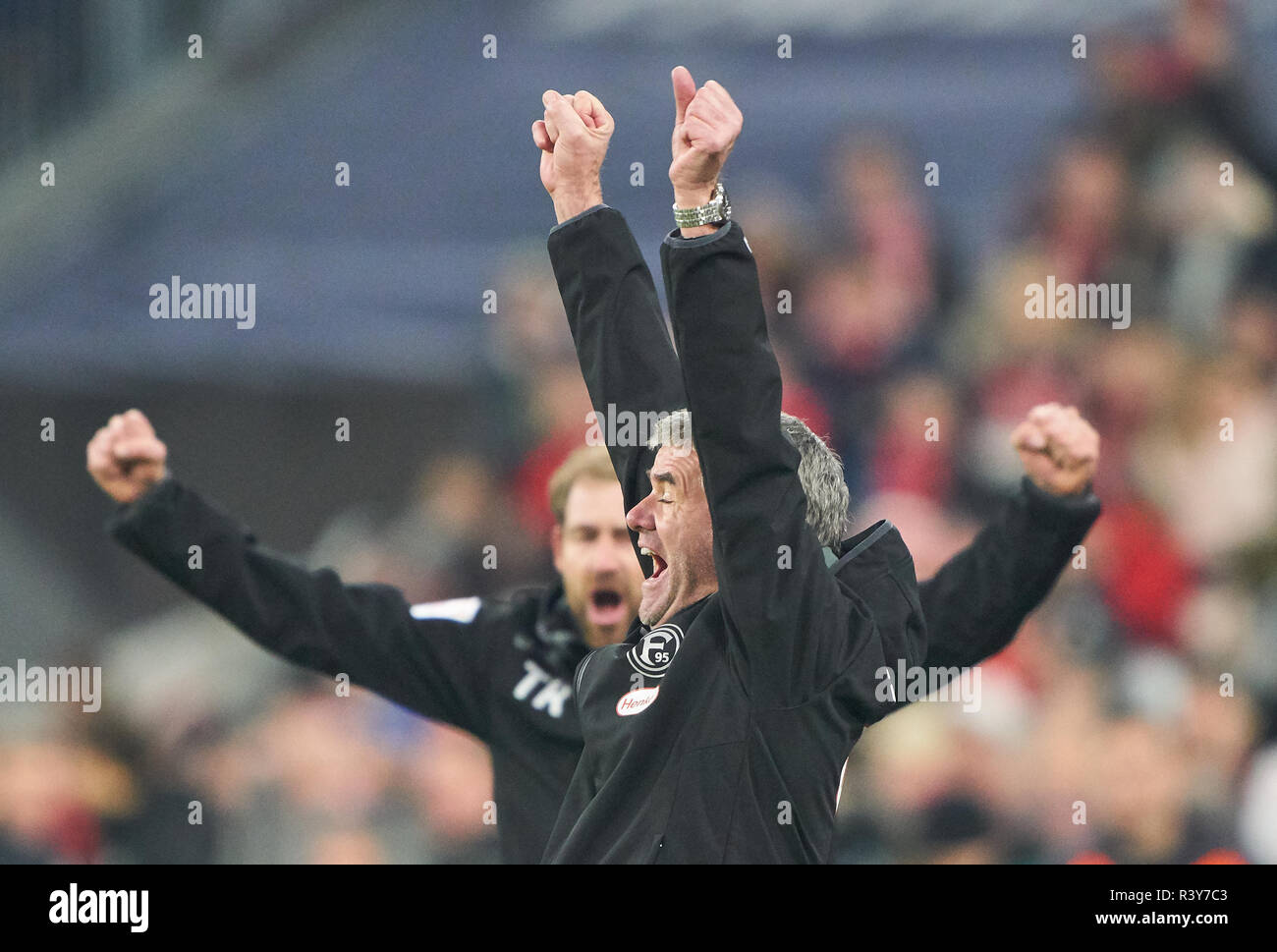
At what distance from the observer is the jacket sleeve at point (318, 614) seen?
3.10 meters

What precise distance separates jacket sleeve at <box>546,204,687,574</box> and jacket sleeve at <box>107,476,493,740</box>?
59 centimetres

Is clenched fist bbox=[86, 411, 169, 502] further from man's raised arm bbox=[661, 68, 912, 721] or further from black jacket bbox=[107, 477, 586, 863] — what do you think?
man's raised arm bbox=[661, 68, 912, 721]

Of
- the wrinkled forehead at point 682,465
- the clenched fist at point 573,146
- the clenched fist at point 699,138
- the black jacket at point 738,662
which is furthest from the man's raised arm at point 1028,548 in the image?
the clenched fist at point 699,138

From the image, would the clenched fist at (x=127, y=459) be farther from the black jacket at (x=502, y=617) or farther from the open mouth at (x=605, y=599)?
the open mouth at (x=605, y=599)

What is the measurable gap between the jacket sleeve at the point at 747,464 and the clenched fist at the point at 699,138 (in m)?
0.06

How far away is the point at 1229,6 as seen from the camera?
6.52m

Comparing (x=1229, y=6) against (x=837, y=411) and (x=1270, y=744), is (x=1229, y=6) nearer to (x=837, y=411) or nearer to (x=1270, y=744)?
(x=837, y=411)

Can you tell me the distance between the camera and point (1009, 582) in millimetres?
2969

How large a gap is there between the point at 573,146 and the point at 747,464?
67 cm

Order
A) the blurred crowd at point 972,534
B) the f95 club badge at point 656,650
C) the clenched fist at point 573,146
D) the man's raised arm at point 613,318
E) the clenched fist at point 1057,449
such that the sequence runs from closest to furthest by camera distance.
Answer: the f95 club badge at point 656,650
the clenched fist at point 573,146
the man's raised arm at point 613,318
the clenched fist at point 1057,449
the blurred crowd at point 972,534

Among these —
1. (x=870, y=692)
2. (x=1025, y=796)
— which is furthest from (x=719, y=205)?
(x=1025, y=796)

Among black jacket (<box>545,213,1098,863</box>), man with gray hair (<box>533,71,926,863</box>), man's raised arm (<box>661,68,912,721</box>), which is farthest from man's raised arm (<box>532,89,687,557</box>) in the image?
man's raised arm (<box>661,68,912,721</box>)

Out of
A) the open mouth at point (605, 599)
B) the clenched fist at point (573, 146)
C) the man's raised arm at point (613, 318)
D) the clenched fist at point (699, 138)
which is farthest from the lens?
the open mouth at point (605, 599)
